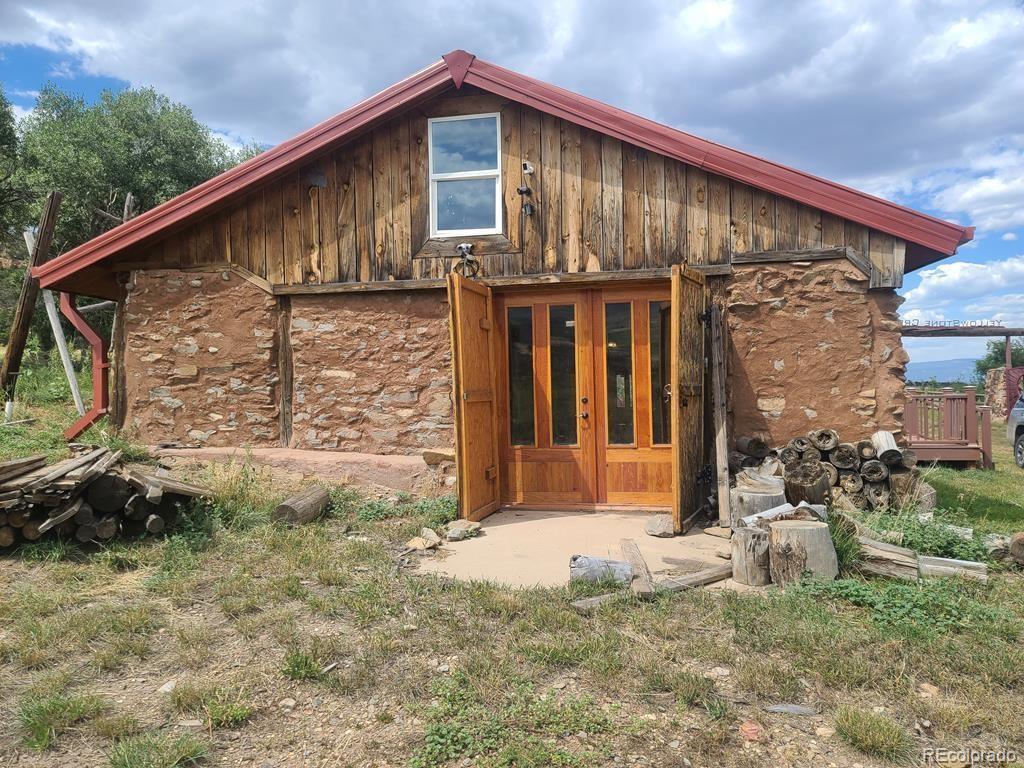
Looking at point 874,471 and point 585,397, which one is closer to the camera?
point 874,471

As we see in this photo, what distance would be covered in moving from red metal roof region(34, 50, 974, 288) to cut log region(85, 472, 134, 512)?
9.98 ft

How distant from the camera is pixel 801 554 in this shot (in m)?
4.44

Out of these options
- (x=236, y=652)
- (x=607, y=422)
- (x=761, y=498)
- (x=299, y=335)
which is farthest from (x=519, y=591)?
(x=299, y=335)

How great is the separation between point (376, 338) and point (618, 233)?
2887 millimetres

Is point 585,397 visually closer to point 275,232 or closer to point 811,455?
point 811,455

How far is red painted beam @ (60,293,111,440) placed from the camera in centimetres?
804

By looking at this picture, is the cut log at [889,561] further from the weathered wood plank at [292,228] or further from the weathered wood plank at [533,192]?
the weathered wood plank at [292,228]

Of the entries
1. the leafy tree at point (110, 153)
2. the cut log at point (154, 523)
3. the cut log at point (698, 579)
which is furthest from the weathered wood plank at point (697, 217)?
the leafy tree at point (110, 153)

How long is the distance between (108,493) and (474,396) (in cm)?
321

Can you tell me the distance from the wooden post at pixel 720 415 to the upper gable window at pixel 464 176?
2.54 meters

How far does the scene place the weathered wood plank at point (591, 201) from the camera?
22.7ft

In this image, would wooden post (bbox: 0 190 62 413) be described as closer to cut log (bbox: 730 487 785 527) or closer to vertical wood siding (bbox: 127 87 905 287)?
vertical wood siding (bbox: 127 87 905 287)

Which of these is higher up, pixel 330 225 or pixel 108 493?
pixel 330 225

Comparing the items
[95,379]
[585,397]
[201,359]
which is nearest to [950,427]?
[585,397]
